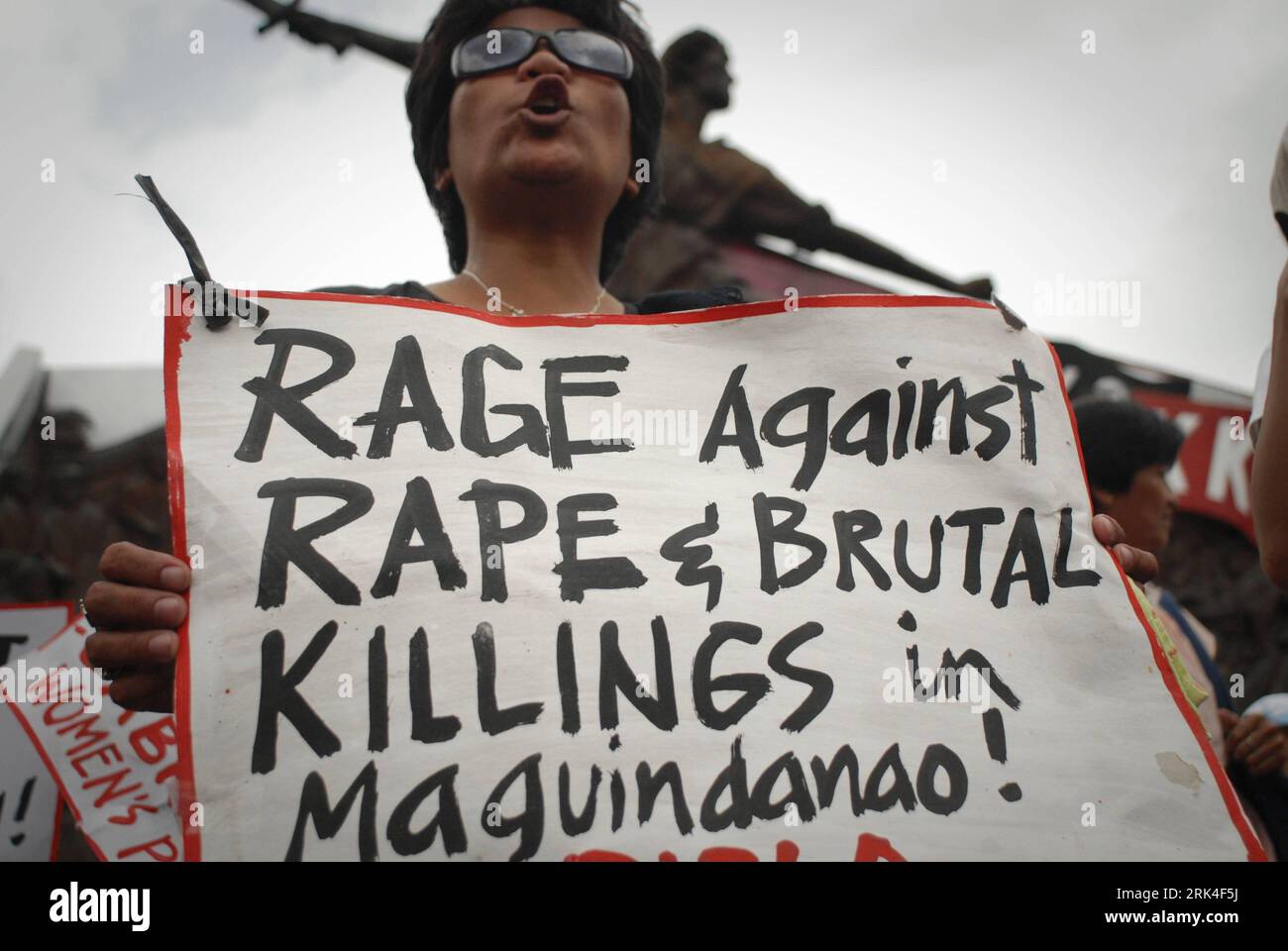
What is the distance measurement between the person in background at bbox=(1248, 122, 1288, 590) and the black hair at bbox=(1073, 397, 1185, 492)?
1.25 metres

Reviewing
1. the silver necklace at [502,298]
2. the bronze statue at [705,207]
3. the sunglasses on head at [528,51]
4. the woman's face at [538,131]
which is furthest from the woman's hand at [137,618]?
the bronze statue at [705,207]

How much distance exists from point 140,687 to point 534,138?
99 centimetres

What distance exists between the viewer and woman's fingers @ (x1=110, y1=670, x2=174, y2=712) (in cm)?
118

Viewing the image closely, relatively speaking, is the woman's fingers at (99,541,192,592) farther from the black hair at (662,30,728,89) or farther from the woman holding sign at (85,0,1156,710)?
the black hair at (662,30,728,89)

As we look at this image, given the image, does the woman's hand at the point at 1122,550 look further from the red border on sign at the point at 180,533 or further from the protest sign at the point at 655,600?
the red border on sign at the point at 180,533

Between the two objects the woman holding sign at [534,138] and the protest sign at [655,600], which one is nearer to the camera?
the protest sign at [655,600]

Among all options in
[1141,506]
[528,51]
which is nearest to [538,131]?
[528,51]

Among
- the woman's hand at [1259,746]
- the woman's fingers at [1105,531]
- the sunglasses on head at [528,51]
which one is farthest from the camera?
the woman's hand at [1259,746]

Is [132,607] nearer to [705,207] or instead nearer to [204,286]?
[204,286]

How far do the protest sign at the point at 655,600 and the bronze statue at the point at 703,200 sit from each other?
428 centimetres

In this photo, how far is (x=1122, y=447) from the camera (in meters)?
2.54

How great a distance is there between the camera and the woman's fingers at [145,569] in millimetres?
1142

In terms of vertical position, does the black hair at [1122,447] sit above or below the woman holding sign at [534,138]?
below
